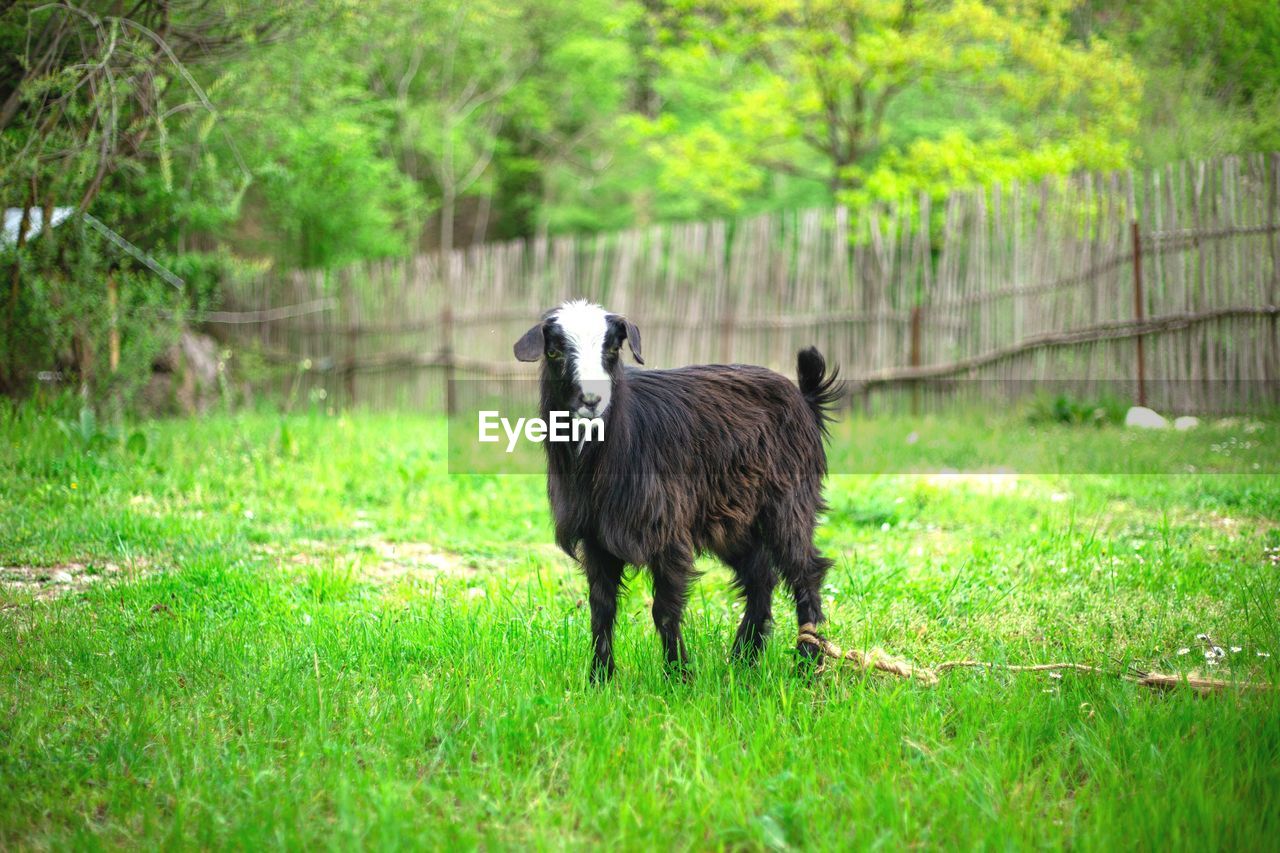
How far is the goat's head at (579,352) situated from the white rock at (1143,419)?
725 centimetres

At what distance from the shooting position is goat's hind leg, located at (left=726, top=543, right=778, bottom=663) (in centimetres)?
382

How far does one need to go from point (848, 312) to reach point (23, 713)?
964 centimetres

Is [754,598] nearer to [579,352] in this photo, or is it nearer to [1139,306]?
[579,352]

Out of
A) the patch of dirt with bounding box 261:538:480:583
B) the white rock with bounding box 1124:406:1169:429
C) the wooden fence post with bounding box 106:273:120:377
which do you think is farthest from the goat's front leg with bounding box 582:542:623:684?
the white rock with bounding box 1124:406:1169:429

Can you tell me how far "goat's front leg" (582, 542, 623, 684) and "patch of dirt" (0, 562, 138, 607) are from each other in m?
2.68

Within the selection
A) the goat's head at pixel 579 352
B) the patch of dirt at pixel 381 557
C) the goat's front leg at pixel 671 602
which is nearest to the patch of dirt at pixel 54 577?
the patch of dirt at pixel 381 557

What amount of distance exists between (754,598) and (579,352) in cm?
128

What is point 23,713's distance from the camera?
3.17 meters

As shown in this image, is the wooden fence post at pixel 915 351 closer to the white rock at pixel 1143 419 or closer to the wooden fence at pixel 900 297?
the wooden fence at pixel 900 297

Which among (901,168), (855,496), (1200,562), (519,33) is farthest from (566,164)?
(1200,562)

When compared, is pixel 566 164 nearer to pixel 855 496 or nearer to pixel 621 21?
pixel 621 21

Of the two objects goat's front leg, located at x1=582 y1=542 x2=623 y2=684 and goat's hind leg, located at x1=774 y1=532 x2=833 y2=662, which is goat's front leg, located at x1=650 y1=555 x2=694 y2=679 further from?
goat's hind leg, located at x1=774 y1=532 x2=833 y2=662

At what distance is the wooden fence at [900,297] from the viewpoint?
887 cm

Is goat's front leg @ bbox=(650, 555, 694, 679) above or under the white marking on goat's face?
under
